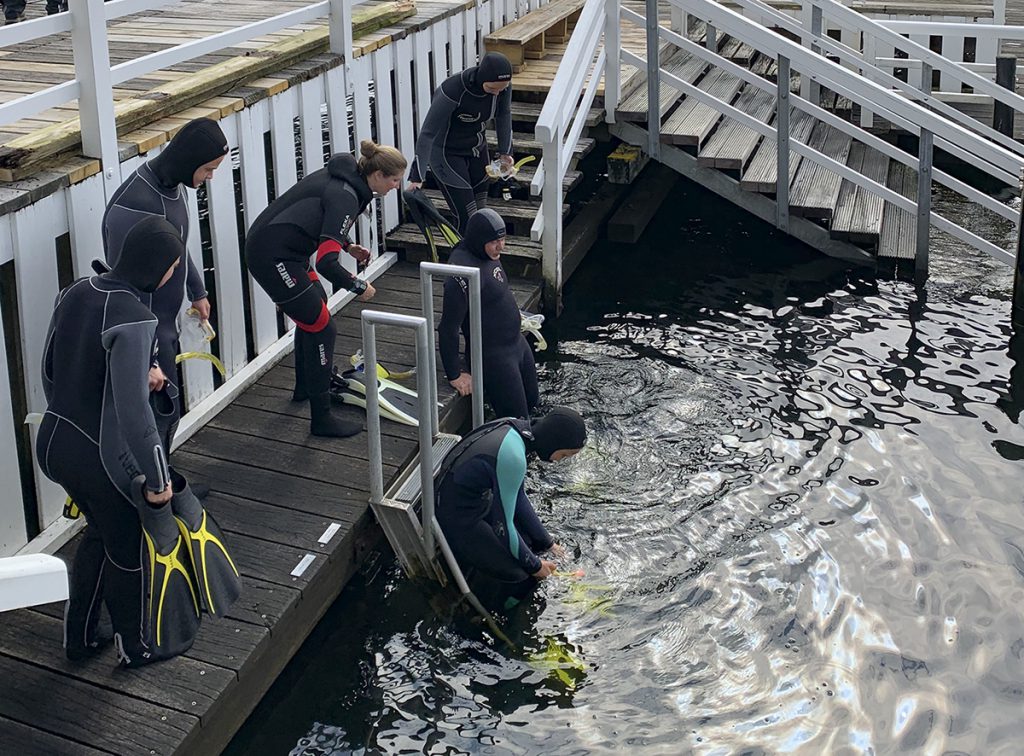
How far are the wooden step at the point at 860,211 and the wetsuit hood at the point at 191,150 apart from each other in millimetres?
5546

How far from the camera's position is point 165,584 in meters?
4.42

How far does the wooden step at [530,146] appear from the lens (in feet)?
30.6

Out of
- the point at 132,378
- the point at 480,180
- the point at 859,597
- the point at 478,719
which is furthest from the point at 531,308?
the point at 132,378

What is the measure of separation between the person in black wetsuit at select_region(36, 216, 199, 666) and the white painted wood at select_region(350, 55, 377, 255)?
13.2 ft

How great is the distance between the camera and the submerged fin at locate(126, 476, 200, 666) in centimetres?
435

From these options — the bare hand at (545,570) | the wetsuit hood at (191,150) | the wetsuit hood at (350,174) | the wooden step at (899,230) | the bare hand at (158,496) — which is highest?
the wetsuit hood at (191,150)

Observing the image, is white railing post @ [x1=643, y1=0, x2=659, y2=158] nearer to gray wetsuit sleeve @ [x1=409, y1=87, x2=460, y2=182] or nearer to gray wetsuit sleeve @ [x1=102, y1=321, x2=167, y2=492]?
gray wetsuit sleeve @ [x1=409, y1=87, x2=460, y2=182]

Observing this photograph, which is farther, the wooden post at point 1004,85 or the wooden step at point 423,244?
the wooden post at point 1004,85

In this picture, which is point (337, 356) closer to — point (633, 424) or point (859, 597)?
point (633, 424)

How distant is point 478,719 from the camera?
194 inches

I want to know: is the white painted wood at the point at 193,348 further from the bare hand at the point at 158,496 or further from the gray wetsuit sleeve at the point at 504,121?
the gray wetsuit sleeve at the point at 504,121

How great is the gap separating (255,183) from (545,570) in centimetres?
297

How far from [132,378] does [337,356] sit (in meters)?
3.24

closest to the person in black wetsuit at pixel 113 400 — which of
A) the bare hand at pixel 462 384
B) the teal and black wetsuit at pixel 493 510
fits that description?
the teal and black wetsuit at pixel 493 510
